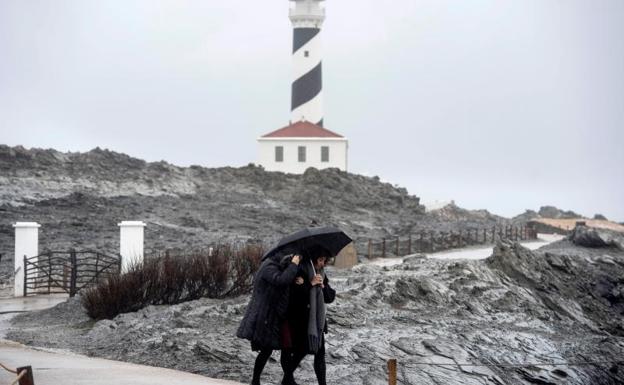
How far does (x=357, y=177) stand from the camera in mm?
69625

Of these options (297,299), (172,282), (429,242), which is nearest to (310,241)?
(297,299)

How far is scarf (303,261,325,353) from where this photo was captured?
453 inches

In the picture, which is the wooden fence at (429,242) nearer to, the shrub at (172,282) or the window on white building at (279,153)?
the window on white building at (279,153)

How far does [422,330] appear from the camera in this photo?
18.8 meters

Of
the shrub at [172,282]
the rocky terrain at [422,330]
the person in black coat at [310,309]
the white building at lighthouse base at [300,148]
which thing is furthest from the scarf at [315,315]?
the white building at lighthouse base at [300,148]

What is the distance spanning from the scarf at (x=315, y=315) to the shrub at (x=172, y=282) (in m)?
8.32

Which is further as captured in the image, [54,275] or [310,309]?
[54,275]

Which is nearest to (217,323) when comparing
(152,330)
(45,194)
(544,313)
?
(152,330)

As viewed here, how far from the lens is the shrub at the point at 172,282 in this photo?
1944 centimetres

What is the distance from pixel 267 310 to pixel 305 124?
5798cm

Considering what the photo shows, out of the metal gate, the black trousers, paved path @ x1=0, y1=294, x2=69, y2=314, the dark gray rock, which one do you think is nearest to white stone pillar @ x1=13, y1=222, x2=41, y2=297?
the metal gate

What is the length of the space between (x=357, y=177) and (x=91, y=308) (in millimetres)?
50703

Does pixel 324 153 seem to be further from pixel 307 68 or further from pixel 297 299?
pixel 297 299

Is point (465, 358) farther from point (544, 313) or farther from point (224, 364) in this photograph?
point (544, 313)
